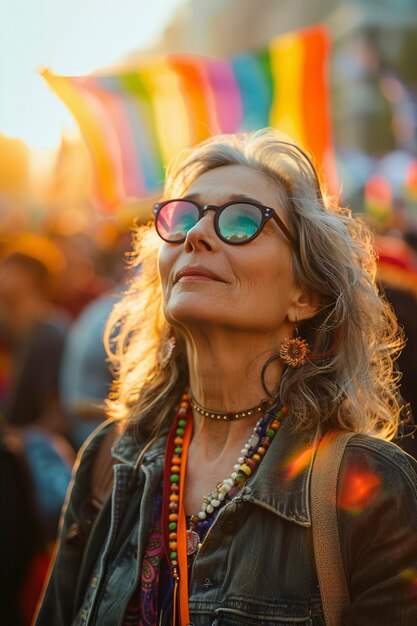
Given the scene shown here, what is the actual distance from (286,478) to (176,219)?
88 centimetres

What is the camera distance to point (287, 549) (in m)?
1.97

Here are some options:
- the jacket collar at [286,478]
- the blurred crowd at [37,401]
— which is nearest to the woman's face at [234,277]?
the jacket collar at [286,478]

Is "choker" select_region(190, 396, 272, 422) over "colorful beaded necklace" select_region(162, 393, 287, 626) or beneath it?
over

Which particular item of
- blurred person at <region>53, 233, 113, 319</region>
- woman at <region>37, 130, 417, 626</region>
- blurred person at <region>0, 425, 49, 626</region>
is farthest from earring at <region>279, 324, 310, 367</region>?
blurred person at <region>53, 233, 113, 319</region>

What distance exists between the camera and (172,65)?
253 inches

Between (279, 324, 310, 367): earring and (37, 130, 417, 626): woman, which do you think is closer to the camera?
(37, 130, 417, 626): woman

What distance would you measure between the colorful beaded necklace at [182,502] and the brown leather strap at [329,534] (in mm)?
238

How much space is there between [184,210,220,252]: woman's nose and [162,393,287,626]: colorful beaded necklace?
530mm

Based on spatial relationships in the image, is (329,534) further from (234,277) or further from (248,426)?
(234,277)

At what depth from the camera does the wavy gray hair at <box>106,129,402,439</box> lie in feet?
7.34

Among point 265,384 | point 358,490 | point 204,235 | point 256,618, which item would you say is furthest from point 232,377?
point 256,618

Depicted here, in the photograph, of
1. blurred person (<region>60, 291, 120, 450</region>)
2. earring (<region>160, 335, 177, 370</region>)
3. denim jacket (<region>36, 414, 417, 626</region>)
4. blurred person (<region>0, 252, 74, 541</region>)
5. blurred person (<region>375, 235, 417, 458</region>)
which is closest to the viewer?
denim jacket (<region>36, 414, 417, 626</region>)

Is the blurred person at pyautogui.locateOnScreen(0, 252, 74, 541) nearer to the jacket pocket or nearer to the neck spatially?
the neck

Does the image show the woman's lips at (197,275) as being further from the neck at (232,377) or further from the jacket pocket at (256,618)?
the jacket pocket at (256,618)
